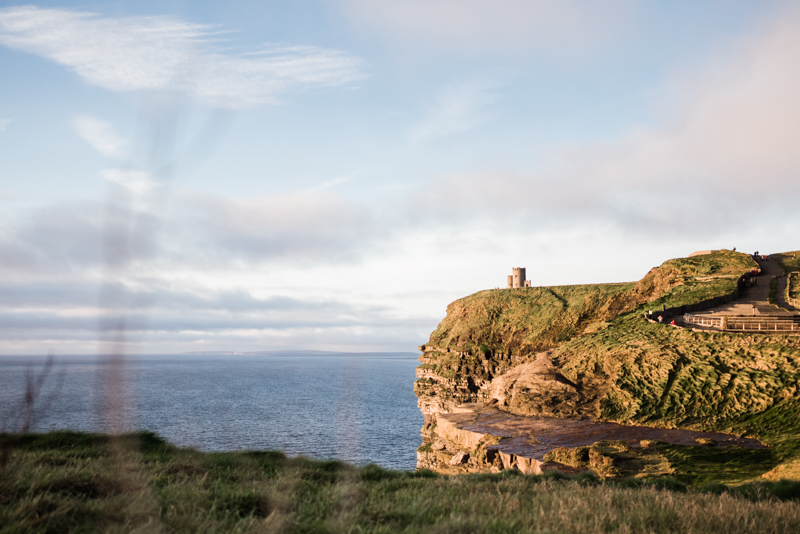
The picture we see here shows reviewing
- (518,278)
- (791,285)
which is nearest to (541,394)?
(791,285)

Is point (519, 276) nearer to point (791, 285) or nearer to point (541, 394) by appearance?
point (791, 285)

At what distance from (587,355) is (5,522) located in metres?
36.0

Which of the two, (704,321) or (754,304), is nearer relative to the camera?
(704,321)

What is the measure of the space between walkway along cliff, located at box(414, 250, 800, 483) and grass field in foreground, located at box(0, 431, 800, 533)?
10.3 metres

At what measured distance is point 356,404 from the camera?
354ft

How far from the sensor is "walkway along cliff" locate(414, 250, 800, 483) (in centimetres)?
2109

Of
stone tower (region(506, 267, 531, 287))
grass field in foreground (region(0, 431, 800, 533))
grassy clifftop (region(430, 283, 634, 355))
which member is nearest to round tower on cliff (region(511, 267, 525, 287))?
stone tower (region(506, 267, 531, 287))

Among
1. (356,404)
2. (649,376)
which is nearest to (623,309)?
(649,376)

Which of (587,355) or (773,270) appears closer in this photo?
(587,355)

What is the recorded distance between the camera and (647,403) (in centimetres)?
2889

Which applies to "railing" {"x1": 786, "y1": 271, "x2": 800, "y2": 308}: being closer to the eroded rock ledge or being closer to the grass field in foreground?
the eroded rock ledge

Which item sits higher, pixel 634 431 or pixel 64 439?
pixel 64 439

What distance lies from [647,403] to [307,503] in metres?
27.3

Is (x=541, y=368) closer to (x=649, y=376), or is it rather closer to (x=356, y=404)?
(x=649, y=376)
